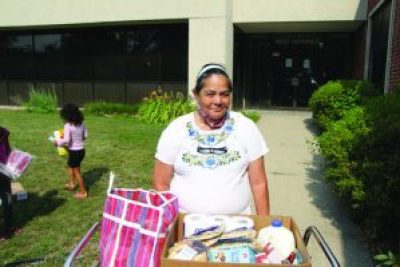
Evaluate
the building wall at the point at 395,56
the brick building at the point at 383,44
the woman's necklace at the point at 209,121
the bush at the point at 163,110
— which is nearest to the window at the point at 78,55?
the bush at the point at 163,110

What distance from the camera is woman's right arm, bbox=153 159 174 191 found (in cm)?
277

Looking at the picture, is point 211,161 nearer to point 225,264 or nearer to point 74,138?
point 225,264

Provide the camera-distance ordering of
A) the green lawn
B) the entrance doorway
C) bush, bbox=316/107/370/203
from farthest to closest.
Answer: the entrance doorway
bush, bbox=316/107/370/203
the green lawn

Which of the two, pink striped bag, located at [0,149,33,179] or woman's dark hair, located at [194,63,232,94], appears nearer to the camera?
woman's dark hair, located at [194,63,232,94]

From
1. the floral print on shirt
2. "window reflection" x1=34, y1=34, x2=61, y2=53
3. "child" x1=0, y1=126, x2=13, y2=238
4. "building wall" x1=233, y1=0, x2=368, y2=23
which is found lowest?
"child" x1=0, y1=126, x2=13, y2=238

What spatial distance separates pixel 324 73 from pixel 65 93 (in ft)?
32.7

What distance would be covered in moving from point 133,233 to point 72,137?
170 inches

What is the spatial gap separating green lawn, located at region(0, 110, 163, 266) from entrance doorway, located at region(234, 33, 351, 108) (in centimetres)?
646

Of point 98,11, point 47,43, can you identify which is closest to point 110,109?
point 98,11

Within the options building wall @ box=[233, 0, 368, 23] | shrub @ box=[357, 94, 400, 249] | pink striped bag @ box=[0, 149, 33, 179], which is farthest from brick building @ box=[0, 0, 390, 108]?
pink striped bag @ box=[0, 149, 33, 179]

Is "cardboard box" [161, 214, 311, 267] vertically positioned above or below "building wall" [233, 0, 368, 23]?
below

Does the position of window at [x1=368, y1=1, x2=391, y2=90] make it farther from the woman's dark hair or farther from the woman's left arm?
the woman's dark hair

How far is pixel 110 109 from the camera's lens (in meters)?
16.0

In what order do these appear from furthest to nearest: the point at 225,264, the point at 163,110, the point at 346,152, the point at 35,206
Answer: the point at 163,110 → the point at 35,206 → the point at 346,152 → the point at 225,264
